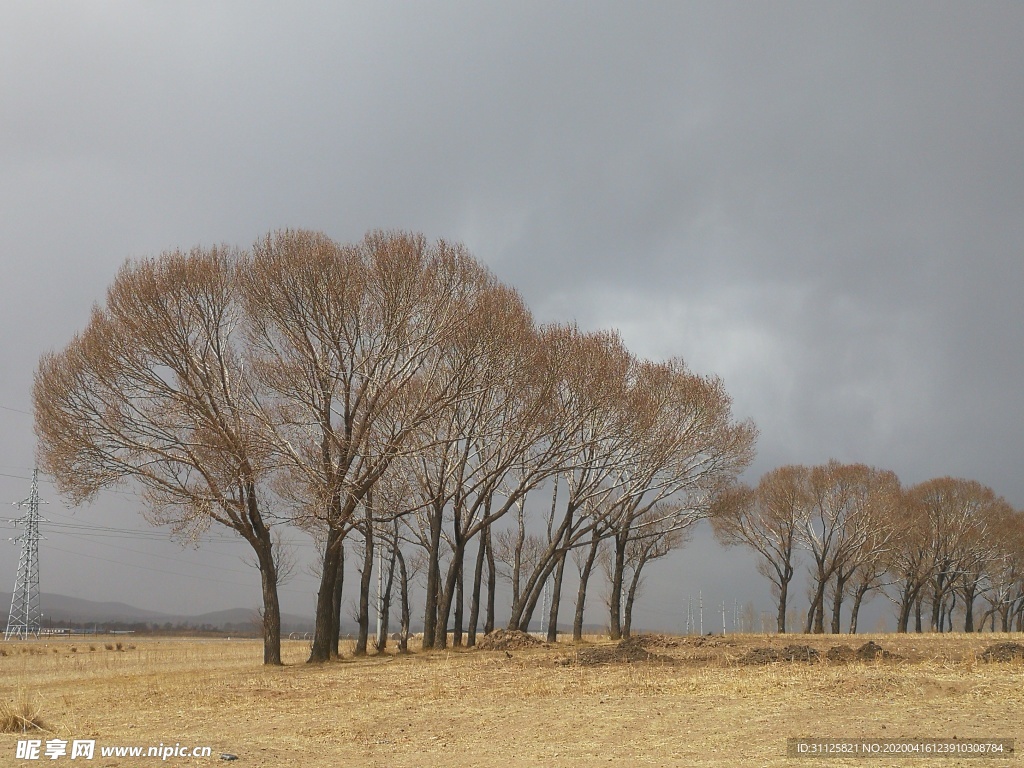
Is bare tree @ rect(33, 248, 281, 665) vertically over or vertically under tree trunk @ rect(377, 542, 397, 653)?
over

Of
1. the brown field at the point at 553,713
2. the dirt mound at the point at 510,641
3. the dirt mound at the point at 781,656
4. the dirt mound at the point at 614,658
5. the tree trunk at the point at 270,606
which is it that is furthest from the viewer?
the dirt mound at the point at 510,641

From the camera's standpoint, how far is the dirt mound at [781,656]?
65.8 feet

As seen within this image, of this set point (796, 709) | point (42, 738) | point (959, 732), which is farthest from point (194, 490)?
point (959, 732)

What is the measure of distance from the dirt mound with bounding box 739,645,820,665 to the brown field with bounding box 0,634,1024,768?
859mm

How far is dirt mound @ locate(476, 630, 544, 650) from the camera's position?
104ft

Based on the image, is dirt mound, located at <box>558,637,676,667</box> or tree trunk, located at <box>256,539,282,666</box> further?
tree trunk, located at <box>256,539,282,666</box>

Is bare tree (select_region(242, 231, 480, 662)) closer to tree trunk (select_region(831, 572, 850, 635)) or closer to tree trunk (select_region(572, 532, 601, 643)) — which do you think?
tree trunk (select_region(572, 532, 601, 643))

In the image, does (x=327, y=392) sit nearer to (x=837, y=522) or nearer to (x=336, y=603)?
(x=336, y=603)

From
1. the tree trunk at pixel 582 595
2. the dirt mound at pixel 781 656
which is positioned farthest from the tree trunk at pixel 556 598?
the dirt mound at pixel 781 656

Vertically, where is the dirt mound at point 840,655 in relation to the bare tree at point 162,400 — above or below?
below

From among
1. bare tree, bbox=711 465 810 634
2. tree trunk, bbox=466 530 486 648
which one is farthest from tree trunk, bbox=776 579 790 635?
tree trunk, bbox=466 530 486 648

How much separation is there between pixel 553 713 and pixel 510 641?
749 inches

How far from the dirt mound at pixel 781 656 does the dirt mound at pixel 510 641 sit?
462 inches

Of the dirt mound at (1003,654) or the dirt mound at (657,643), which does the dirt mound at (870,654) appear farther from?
the dirt mound at (657,643)
